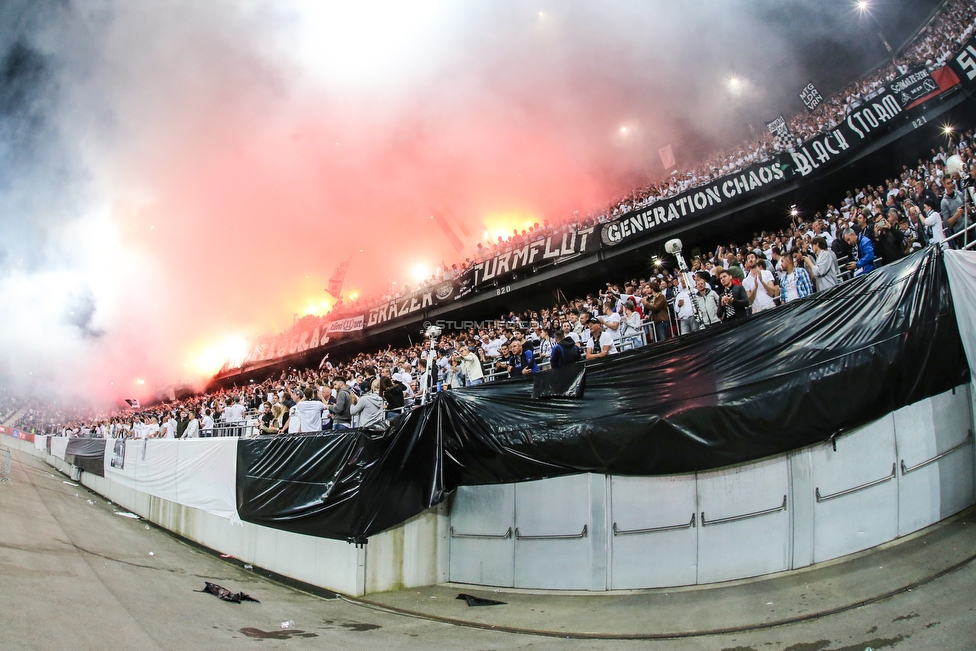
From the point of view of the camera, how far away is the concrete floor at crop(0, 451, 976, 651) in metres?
A: 4.43

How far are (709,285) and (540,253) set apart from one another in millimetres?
11888

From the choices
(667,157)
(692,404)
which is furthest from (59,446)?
(667,157)

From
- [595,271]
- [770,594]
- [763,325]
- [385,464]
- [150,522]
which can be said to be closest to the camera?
[770,594]

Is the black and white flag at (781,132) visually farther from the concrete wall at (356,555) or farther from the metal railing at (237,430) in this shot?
the metal railing at (237,430)

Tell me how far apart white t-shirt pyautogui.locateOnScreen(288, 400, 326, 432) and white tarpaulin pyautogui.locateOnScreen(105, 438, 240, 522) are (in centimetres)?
167

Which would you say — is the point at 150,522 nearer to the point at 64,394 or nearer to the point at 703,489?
the point at 703,489

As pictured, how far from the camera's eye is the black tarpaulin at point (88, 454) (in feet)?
60.7

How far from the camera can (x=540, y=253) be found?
1962cm

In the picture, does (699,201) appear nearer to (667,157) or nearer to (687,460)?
(667,157)

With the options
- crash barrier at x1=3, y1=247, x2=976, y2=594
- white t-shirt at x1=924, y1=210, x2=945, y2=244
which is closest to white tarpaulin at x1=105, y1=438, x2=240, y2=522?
crash barrier at x1=3, y1=247, x2=976, y2=594

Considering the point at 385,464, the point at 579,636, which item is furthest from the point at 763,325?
the point at 385,464

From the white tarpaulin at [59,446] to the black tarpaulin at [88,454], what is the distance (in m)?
1.96

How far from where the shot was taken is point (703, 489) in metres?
6.21

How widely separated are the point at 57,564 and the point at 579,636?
7.40 m
